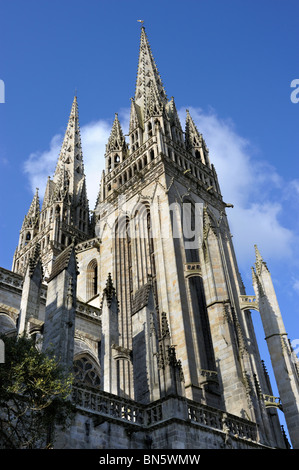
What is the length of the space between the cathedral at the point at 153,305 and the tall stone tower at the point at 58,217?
0.16 m

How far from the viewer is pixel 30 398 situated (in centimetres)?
1109

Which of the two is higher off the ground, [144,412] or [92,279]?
[92,279]

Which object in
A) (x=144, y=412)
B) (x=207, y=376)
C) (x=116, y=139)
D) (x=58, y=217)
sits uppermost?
(x=116, y=139)

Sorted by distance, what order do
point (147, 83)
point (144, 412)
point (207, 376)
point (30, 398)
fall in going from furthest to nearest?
point (147, 83), point (207, 376), point (144, 412), point (30, 398)

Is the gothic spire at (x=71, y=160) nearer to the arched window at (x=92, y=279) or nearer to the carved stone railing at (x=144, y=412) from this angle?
the arched window at (x=92, y=279)

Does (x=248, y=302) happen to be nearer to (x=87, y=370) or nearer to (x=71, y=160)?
(x=87, y=370)

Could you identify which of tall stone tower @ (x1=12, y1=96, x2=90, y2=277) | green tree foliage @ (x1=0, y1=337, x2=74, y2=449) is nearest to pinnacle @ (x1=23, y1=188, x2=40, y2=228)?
tall stone tower @ (x1=12, y1=96, x2=90, y2=277)

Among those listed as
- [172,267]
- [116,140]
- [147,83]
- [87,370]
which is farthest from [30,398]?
[147,83]

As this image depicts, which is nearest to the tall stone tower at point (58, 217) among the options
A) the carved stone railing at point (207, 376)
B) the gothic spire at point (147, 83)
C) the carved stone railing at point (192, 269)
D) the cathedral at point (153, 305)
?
the cathedral at point (153, 305)

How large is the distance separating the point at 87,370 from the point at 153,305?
655 cm

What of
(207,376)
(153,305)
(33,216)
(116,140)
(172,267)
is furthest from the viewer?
(33,216)

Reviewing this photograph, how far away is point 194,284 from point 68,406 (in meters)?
15.5
